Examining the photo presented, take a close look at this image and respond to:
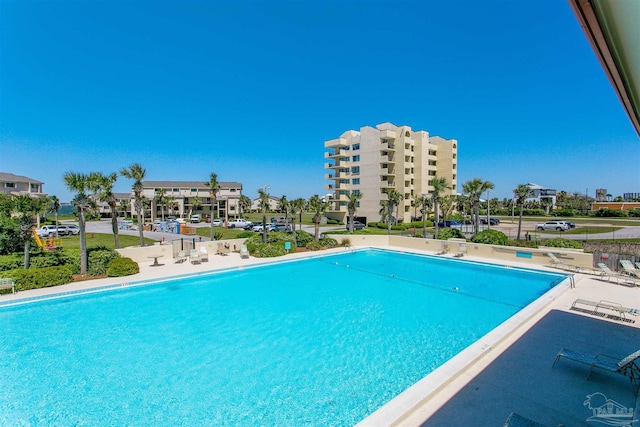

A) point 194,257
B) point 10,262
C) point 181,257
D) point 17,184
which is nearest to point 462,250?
point 194,257

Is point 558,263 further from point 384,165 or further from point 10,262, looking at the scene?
point 384,165

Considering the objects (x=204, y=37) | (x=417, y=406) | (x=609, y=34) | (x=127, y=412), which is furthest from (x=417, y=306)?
(x=204, y=37)

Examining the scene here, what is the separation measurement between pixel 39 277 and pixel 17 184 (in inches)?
2152

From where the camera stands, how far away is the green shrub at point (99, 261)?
16078 millimetres

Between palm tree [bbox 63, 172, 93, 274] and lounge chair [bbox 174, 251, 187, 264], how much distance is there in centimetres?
490

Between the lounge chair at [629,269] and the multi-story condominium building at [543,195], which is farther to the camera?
the multi-story condominium building at [543,195]

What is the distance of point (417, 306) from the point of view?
1284cm

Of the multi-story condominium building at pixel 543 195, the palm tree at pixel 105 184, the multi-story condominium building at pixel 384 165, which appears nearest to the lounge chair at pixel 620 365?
the palm tree at pixel 105 184

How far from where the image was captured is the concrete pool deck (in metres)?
5.32

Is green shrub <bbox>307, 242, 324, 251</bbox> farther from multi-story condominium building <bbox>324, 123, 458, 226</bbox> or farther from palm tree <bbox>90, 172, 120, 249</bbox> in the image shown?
multi-story condominium building <bbox>324, 123, 458, 226</bbox>

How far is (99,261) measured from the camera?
16.4 metres

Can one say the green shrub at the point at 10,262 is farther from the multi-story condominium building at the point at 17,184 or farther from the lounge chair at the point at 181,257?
the multi-story condominium building at the point at 17,184

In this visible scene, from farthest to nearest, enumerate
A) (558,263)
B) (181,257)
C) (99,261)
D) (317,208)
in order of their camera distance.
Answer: (317,208)
(181,257)
(558,263)
(99,261)

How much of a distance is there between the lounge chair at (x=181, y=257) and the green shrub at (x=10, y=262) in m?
7.16
